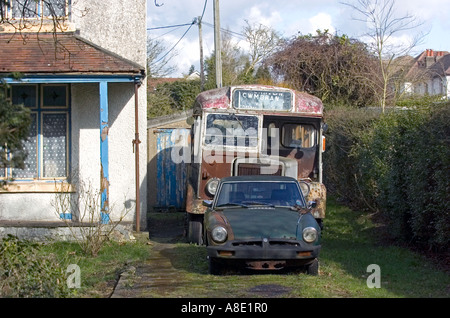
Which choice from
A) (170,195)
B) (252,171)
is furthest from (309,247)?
(170,195)

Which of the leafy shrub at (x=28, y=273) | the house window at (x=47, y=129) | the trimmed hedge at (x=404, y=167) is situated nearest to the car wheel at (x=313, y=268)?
the trimmed hedge at (x=404, y=167)

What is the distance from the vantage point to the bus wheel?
39.4 feet

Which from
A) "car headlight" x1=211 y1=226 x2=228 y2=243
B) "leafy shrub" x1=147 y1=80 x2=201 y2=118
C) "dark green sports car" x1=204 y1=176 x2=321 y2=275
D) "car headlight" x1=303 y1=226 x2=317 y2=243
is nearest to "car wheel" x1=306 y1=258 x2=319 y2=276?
"dark green sports car" x1=204 y1=176 x2=321 y2=275

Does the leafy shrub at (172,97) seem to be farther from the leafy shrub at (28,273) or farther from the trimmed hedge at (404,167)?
the leafy shrub at (28,273)

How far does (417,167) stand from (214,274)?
391 cm

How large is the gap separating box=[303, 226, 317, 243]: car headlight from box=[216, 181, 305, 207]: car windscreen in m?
1.03

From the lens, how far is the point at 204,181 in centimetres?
1236

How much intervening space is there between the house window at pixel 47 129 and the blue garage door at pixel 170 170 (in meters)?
3.95

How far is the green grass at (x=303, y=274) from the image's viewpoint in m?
7.66

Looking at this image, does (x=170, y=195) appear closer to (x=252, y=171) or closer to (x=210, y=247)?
(x=252, y=171)

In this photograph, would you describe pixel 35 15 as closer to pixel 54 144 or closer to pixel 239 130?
pixel 54 144
